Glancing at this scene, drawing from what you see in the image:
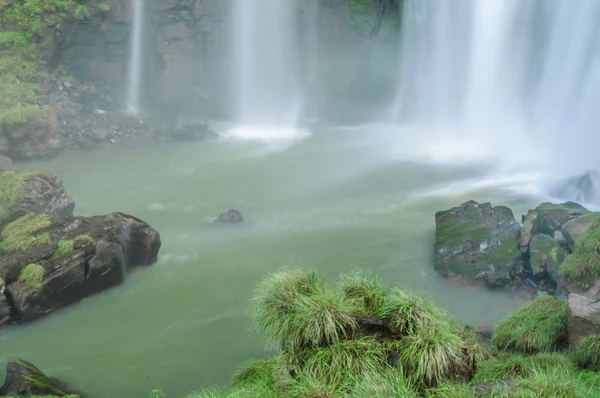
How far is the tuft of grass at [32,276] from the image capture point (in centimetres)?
1121

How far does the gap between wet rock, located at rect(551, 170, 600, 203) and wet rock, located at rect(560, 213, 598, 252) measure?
448 cm

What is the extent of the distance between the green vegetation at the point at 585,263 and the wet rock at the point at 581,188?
6567 millimetres

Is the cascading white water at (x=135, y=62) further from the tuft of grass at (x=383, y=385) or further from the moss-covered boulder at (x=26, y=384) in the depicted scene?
the tuft of grass at (x=383, y=385)

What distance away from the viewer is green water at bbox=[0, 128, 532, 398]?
1039 cm

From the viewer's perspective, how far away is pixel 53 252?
472 inches

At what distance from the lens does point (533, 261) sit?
12.4m

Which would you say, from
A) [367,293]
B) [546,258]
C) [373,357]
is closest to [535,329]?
[367,293]

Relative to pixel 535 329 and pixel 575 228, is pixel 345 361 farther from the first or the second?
pixel 575 228

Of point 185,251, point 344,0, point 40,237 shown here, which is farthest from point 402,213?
point 344,0

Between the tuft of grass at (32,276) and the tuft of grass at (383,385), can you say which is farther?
the tuft of grass at (32,276)

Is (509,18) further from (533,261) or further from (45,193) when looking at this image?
(45,193)

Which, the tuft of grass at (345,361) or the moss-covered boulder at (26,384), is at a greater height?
the tuft of grass at (345,361)

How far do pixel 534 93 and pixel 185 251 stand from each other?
16645 mm

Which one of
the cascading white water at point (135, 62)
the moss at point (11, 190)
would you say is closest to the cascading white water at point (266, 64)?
the cascading white water at point (135, 62)
